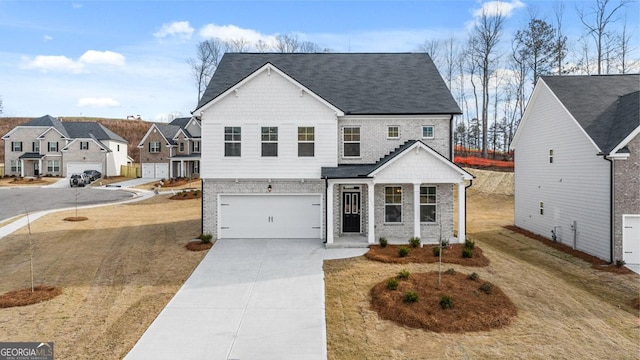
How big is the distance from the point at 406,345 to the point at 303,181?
9.82m

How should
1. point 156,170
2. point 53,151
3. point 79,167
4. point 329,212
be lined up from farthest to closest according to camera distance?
1. point 53,151
2. point 156,170
3. point 79,167
4. point 329,212

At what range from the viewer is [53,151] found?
160ft

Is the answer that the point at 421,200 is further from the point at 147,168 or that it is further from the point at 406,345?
the point at 147,168

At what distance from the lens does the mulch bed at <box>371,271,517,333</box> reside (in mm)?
9305

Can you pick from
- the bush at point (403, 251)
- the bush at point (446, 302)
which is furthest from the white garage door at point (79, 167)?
the bush at point (446, 302)

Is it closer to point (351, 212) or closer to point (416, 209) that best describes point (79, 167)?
point (351, 212)

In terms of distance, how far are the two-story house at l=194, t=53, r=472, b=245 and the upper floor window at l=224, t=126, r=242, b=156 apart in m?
0.04

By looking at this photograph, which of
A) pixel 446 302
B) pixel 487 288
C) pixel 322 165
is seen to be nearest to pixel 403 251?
pixel 487 288

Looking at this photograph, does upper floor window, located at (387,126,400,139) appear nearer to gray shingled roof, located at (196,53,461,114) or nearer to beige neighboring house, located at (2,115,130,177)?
gray shingled roof, located at (196,53,461,114)

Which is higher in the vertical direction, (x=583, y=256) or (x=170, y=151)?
(x=170, y=151)

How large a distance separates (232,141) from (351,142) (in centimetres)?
548

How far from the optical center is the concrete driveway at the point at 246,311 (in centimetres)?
826

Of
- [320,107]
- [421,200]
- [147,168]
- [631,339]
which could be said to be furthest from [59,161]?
[631,339]

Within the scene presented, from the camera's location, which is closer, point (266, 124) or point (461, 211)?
point (461, 211)
